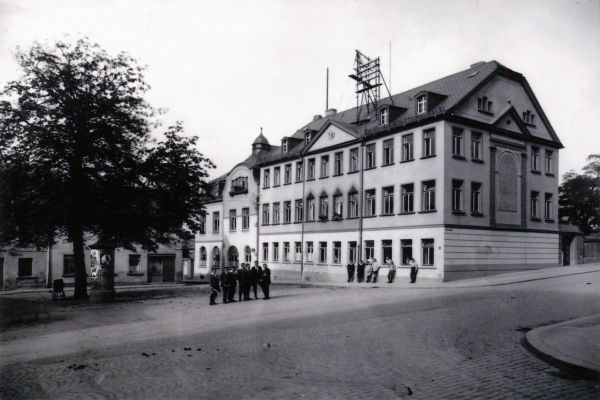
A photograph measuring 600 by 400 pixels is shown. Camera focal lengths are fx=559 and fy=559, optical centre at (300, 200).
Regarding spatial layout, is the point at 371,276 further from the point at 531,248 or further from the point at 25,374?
the point at 25,374

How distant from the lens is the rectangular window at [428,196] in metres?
31.8

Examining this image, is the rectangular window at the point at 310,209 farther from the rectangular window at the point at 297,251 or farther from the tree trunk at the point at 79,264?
the tree trunk at the point at 79,264

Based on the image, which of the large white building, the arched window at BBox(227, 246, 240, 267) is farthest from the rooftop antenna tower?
the arched window at BBox(227, 246, 240, 267)

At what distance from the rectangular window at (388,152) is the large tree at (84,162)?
1244 cm

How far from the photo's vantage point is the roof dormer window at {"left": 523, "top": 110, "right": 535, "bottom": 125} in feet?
119

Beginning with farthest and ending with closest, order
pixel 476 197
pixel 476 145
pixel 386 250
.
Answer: pixel 386 250, pixel 476 145, pixel 476 197

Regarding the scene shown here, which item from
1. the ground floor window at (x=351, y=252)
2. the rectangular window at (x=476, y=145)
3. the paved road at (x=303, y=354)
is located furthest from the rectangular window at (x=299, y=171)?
the paved road at (x=303, y=354)

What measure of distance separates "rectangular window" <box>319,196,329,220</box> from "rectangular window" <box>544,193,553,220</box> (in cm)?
1472

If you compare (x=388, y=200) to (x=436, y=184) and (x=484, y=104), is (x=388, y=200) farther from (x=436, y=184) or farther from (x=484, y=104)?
(x=484, y=104)

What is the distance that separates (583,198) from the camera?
56094mm

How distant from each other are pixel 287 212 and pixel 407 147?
1465 cm

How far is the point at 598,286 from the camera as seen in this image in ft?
72.6

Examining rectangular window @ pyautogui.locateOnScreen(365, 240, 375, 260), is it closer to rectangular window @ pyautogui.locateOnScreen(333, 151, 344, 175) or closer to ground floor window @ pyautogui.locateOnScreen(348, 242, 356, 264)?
ground floor window @ pyautogui.locateOnScreen(348, 242, 356, 264)

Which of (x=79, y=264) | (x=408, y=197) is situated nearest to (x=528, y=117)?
(x=408, y=197)
